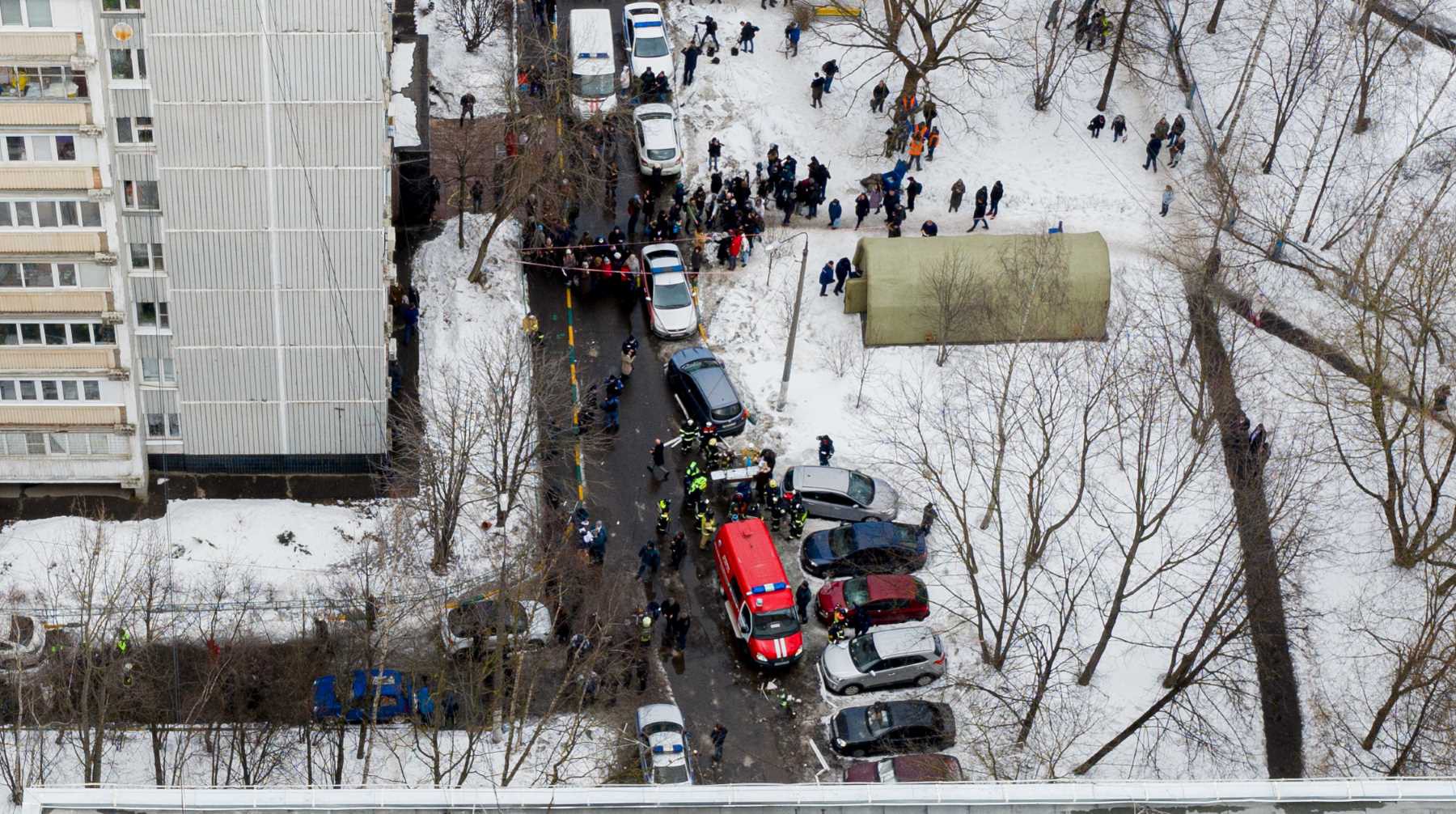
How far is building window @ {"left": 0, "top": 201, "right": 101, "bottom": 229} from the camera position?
4762 centimetres

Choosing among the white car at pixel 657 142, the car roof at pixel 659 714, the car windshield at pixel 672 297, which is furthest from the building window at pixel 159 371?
the white car at pixel 657 142

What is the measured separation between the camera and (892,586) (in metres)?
50.3

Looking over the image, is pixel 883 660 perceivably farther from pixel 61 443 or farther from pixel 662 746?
pixel 61 443

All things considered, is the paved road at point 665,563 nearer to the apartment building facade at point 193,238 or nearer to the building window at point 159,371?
the apartment building facade at point 193,238

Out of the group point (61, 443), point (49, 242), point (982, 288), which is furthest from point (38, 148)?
point (982, 288)

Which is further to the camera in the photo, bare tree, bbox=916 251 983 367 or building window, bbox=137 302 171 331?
bare tree, bbox=916 251 983 367

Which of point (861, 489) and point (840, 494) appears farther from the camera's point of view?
point (861, 489)

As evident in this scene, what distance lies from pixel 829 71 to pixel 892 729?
28632 mm

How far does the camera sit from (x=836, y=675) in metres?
48.7

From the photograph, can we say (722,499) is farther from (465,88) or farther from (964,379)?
(465,88)

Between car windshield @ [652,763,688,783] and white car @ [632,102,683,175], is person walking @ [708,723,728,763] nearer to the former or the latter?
Answer: car windshield @ [652,763,688,783]

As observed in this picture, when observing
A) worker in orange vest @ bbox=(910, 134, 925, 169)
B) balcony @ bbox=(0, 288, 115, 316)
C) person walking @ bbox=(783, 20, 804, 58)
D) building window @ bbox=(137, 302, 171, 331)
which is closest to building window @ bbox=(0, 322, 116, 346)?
balcony @ bbox=(0, 288, 115, 316)

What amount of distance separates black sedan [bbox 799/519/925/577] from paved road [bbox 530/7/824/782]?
916 mm

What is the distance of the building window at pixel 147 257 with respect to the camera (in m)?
49.4
